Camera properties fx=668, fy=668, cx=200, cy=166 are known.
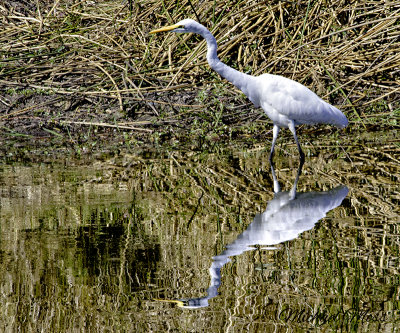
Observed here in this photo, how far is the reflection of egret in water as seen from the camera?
386 centimetres

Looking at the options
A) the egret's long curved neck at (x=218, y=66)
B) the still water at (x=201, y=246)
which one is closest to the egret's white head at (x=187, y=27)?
the egret's long curved neck at (x=218, y=66)

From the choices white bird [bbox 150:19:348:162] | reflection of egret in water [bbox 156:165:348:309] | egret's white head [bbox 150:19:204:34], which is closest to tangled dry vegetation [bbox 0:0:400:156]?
white bird [bbox 150:19:348:162]

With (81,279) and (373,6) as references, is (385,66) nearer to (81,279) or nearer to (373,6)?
(373,6)

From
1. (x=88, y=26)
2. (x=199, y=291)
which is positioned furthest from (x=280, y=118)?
(x=88, y=26)

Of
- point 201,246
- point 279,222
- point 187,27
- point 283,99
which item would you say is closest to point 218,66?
point 187,27

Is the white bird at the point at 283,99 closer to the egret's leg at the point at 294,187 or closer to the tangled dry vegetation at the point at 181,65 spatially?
the egret's leg at the point at 294,187

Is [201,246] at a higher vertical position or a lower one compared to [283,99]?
lower

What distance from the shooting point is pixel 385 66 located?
9133 mm

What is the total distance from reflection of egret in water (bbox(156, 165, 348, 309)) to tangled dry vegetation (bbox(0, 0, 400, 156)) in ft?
9.85

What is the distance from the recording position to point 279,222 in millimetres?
4977

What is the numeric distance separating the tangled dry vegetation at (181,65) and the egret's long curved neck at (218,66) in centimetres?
139

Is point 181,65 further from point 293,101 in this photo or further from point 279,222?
point 279,222

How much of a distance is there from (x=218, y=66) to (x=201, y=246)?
306 cm

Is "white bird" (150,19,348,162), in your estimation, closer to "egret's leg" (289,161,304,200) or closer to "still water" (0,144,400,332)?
"egret's leg" (289,161,304,200)
